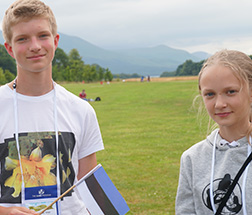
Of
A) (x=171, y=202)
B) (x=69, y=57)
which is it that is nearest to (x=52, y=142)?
(x=171, y=202)

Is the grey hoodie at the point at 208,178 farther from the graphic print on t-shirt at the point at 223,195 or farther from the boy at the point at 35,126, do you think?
the boy at the point at 35,126

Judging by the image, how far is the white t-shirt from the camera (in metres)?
2.43

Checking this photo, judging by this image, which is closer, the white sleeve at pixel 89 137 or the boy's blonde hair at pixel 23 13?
the boy's blonde hair at pixel 23 13

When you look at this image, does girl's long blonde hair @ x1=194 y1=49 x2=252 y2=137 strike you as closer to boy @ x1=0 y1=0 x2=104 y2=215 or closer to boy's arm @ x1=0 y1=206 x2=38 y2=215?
boy @ x1=0 y1=0 x2=104 y2=215

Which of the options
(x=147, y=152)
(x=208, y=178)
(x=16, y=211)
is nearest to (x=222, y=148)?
(x=208, y=178)

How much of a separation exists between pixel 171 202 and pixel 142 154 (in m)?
3.96

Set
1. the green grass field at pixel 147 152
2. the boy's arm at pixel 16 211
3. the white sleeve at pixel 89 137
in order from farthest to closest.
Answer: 1. the green grass field at pixel 147 152
2. the white sleeve at pixel 89 137
3. the boy's arm at pixel 16 211

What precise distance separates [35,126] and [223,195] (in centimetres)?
123

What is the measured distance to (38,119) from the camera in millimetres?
2535

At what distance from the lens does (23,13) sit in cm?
249

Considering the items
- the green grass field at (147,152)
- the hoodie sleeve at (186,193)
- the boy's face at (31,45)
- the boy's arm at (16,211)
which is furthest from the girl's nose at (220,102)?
the green grass field at (147,152)

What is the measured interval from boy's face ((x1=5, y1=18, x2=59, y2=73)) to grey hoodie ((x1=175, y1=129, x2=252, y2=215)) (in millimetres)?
1112

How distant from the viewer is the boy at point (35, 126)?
2420 mm

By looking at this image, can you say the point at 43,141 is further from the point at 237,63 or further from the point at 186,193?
the point at 237,63
